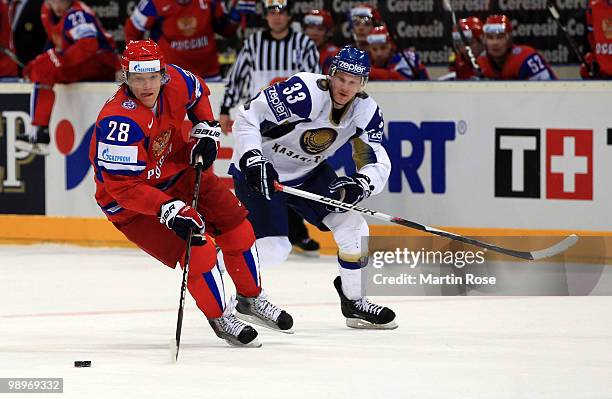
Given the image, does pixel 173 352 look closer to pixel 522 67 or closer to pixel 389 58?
pixel 522 67

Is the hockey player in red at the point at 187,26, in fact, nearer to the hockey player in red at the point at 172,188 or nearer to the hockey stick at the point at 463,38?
the hockey stick at the point at 463,38

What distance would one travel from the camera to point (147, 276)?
8070 mm

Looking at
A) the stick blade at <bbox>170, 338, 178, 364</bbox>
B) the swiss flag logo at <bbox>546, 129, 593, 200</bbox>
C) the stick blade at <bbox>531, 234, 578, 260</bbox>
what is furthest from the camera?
the swiss flag logo at <bbox>546, 129, 593, 200</bbox>

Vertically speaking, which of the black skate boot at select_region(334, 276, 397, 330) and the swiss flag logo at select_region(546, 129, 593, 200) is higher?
the swiss flag logo at select_region(546, 129, 593, 200)

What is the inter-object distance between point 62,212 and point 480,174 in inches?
107

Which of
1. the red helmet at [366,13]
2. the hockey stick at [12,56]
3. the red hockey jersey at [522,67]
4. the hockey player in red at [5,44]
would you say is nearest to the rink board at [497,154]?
the red hockey jersey at [522,67]

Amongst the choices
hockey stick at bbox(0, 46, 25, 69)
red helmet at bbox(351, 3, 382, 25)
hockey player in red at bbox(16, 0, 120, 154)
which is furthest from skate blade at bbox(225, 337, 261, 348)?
hockey stick at bbox(0, 46, 25, 69)

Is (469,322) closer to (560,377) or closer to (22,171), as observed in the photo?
(560,377)

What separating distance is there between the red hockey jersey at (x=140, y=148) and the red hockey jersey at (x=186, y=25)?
140 inches

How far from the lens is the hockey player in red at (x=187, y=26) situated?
30.8 ft

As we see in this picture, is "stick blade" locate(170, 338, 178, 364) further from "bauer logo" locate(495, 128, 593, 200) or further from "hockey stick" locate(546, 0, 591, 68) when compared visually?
"hockey stick" locate(546, 0, 591, 68)

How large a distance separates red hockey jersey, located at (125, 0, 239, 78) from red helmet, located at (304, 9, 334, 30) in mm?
450

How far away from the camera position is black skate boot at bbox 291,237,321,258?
8743 mm

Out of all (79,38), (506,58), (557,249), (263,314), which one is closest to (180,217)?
(263,314)
